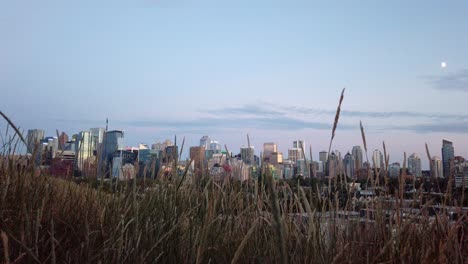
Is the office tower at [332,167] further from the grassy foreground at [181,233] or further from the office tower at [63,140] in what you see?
the office tower at [63,140]

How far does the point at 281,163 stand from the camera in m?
4.96

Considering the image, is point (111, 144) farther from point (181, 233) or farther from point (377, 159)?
point (377, 159)

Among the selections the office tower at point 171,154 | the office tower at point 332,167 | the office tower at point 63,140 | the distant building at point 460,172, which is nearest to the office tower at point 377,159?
the office tower at point 332,167

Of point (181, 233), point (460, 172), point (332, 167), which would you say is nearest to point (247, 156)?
point (332, 167)

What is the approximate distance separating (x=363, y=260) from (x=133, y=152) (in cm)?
295

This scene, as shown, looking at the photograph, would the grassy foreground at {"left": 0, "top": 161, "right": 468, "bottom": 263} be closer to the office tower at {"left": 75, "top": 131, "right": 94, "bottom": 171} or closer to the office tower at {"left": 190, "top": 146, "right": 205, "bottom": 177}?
the office tower at {"left": 190, "top": 146, "right": 205, "bottom": 177}

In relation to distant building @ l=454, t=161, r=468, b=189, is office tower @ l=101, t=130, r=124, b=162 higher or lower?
higher

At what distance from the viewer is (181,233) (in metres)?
2.48

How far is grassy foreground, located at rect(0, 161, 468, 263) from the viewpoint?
203cm

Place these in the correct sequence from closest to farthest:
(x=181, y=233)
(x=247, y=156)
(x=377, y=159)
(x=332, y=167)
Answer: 1. (x=181, y=233)
2. (x=377, y=159)
3. (x=332, y=167)
4. (x=247, y=156)

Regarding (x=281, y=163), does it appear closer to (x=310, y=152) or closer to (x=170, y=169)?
(x=170, y=169)

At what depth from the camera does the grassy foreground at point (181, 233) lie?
6.64ft

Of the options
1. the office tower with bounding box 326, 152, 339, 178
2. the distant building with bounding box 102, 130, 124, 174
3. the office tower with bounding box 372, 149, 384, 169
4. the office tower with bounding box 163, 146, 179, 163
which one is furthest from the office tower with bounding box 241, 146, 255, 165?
the office tower with bounding box 372, 149, 384, 169

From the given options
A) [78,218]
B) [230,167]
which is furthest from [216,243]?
[230,167]
